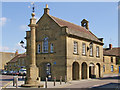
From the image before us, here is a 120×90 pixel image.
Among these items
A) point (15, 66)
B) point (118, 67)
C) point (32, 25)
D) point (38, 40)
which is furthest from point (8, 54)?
point (32, 25)

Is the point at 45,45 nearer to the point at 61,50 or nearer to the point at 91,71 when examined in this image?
the point at 61,50

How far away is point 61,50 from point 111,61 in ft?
91.2

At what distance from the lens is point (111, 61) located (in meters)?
51.2

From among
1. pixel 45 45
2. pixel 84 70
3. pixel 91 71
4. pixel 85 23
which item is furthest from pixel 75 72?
pixel 85 23

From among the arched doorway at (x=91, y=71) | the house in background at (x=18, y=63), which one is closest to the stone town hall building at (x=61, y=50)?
the arched doorway at (x=91, y=71)

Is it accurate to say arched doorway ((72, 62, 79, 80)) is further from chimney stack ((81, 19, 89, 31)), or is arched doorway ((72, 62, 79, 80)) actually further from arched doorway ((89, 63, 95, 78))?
chimney stack ((81, 19, 89, 31))

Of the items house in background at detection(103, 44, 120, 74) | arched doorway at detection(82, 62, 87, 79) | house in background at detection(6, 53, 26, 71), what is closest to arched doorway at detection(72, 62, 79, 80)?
arched doorway at detection(82, 62, 87, 79)

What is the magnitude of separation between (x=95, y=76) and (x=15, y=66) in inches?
1595

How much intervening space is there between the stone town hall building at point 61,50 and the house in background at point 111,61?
16648 mm

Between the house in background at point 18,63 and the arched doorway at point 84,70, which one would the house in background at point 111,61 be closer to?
the arched doorway at point 84,70

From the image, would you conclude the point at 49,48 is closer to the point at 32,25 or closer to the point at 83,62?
the point at 83,62

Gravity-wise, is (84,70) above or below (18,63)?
above

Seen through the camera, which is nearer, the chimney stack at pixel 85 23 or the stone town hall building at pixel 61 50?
the stone town hall building at pixel 61 50

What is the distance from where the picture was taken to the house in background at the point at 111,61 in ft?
159
